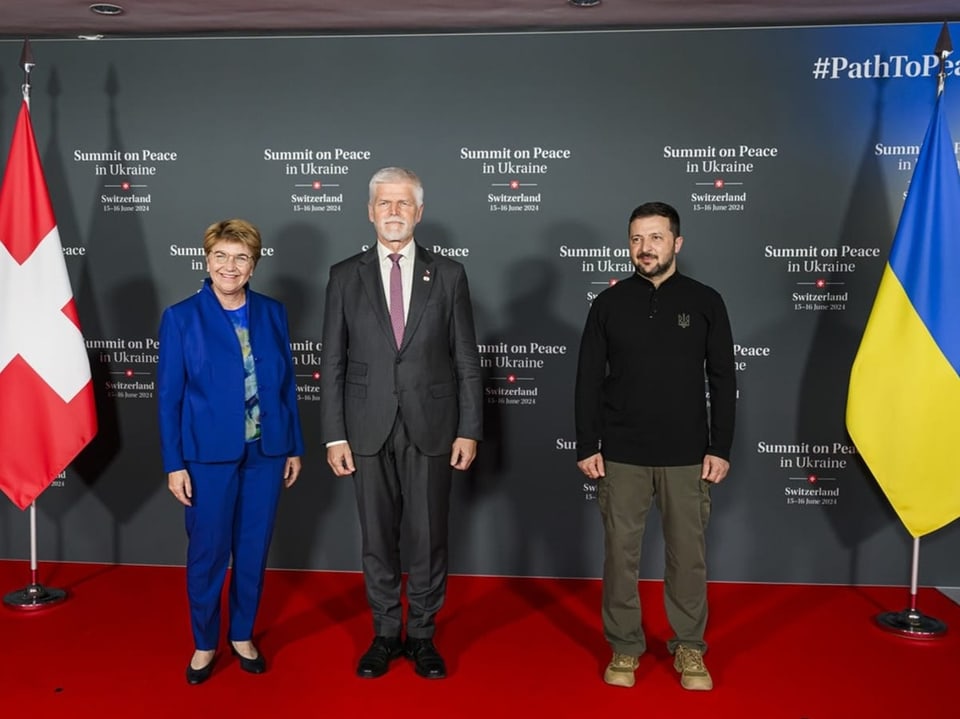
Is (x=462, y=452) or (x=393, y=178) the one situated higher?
(x=393, y=178)

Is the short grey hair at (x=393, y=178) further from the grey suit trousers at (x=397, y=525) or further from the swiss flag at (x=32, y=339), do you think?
the swiss flag at (x=32, y=339)

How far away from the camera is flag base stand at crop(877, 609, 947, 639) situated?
3.29m

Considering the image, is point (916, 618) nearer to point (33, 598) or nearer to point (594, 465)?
point (594, 465)

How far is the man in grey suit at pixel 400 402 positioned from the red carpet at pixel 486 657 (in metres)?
0.23

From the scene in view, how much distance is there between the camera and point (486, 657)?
309cm

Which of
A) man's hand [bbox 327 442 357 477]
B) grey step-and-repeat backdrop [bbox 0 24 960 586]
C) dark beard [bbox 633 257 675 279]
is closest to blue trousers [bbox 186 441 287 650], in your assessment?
man's hand [bbox 327 442 357 477]

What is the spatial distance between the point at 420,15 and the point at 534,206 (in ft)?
3.18

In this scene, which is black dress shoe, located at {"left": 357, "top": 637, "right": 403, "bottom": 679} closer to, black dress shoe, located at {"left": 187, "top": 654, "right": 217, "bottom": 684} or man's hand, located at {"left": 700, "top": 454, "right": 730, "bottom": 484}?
black dress shoe, located at {"left": 187, "top": 654, "right": 217, "bottom": 684}

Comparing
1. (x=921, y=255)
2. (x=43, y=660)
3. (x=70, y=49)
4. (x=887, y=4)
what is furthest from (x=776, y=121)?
Answer: (x=43, y=660)

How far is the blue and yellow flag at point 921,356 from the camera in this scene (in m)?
3.36

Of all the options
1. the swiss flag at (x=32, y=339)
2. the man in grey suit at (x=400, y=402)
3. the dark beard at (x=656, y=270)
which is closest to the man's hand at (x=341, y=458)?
the man in grey suit at (x=400, y=402)

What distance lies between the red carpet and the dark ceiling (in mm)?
2546

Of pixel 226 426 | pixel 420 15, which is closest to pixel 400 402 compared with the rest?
pixel 226 426

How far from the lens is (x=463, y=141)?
387cm
